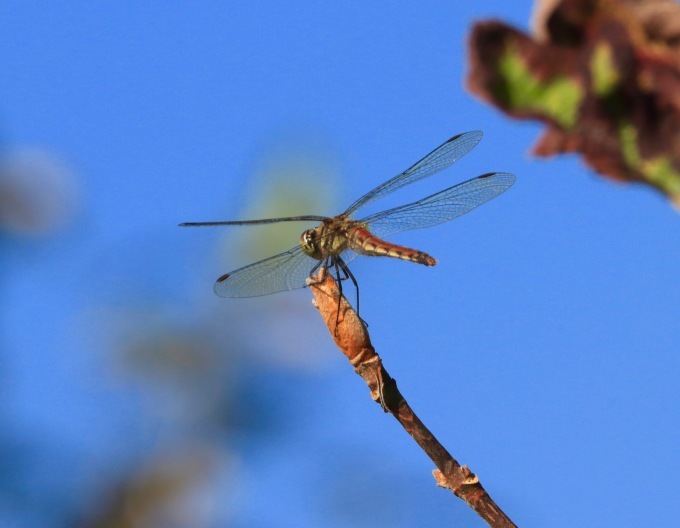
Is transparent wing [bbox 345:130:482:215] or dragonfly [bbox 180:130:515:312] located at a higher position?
transparent wing [bbox 345:130:482:215]

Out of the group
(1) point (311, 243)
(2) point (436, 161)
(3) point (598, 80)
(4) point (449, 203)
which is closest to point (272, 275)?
(1) point (311, 243)

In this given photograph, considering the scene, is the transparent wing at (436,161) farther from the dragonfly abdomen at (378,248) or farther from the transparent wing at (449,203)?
the dragonfly abdomen at (378,248)

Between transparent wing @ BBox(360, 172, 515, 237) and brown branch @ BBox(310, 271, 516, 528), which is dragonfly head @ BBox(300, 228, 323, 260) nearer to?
transparent wing @ BBox(360, 172, 515, 237)

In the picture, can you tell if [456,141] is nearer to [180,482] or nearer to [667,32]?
[180,482]

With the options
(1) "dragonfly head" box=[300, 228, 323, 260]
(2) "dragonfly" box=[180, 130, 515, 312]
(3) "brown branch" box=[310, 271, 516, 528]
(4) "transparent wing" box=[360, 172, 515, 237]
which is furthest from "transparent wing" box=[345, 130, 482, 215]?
(3) "brown branch" box=[310, 271, 516, 528]

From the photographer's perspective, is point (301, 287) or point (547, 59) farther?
point (301, 287)

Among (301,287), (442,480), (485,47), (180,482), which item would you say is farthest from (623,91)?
(301,287)

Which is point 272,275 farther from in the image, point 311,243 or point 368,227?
point 368,227
